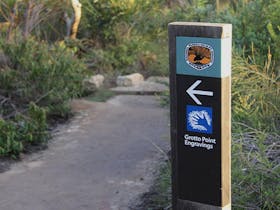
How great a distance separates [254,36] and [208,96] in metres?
3.78

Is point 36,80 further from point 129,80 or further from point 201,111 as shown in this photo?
point 201,111

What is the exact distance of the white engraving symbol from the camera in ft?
14.6

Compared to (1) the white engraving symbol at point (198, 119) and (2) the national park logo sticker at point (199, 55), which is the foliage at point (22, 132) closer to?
(1) the white engraving symbol at point (198, 119)

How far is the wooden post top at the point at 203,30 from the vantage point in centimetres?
430

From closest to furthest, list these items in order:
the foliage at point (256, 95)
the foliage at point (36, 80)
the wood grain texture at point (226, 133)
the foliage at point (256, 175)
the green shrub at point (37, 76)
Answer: the wood grain texture at point (226, 133)
the foliage at point (256, 175)
the foliage at point (256, 95)
the foliage at point (36, 80)
the green shrub at point (37, 76)

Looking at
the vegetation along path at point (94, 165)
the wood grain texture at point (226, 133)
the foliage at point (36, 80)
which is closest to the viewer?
the wood grain texture at point (226, 133)

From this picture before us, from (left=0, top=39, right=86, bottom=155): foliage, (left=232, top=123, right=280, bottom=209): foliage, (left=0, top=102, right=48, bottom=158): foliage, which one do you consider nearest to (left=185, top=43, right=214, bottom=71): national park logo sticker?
(left=232, top=123, right=280, bottom=209): foliage

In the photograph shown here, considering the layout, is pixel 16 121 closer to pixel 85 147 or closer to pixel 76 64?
pixel 85 147

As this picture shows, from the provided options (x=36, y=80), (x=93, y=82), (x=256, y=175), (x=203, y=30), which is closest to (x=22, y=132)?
(x=36, y=80)

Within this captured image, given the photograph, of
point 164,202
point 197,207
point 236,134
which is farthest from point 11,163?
point 197,207

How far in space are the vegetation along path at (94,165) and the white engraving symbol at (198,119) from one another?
209cm

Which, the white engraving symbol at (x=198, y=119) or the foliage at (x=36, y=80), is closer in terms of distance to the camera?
the white engraving symbol at (x=198, y=119)

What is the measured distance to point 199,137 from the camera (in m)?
4.52

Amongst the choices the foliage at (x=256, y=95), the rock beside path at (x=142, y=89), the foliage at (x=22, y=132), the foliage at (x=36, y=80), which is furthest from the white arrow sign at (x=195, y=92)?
the rock beside path at (x=142, y=89)
